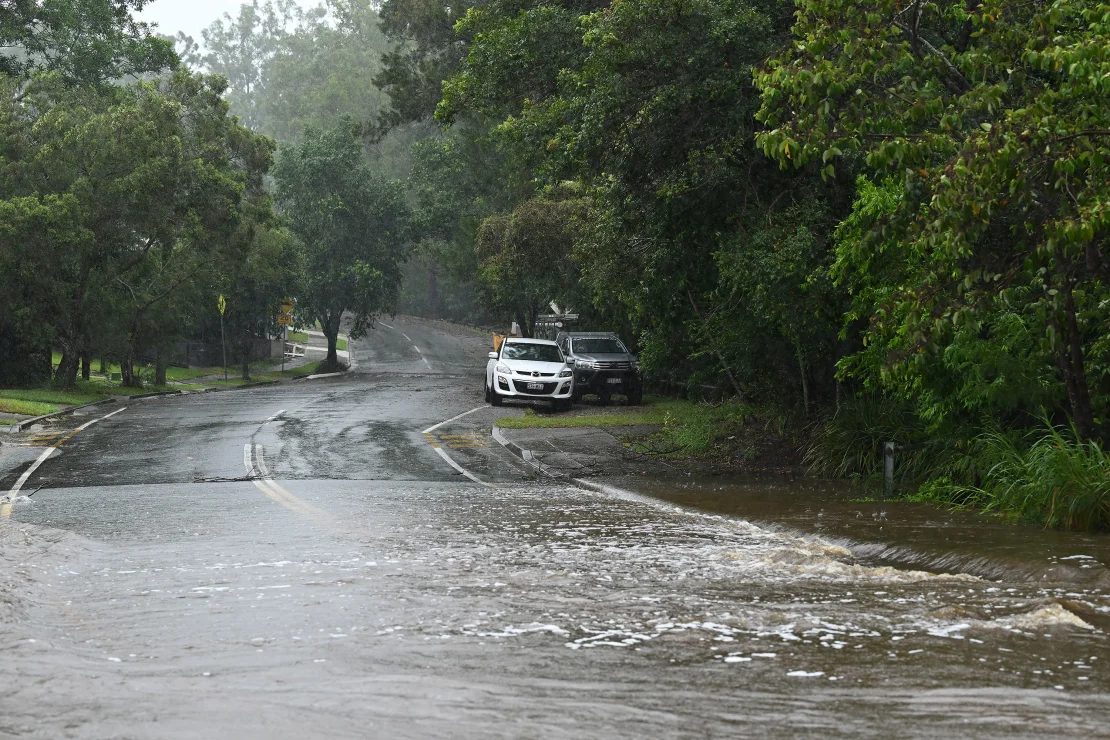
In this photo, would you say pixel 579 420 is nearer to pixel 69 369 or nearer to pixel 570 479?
pixel 570 479

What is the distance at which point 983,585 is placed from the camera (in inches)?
340

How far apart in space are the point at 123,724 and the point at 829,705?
10.3 ft

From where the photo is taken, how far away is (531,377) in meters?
28.7

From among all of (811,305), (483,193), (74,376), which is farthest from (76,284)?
(811,305)

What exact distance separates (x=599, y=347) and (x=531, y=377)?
3.64 meters

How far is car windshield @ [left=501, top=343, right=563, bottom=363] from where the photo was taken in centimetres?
3006

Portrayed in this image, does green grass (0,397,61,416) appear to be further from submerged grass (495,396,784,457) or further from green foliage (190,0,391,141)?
green foliage (190,0,391,141)

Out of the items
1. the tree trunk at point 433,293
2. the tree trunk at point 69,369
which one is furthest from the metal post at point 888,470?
the tree trunk at point 433,293

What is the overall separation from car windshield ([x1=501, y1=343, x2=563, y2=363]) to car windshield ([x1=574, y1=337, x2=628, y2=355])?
1.17 meters

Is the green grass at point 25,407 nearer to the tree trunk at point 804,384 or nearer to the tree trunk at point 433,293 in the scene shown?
the tree trunk at point 804,384

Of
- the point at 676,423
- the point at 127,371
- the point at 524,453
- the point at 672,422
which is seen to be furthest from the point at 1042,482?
the point at 127,371

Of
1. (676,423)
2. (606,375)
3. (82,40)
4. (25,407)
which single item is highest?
(82,40)

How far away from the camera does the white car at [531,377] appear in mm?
28609

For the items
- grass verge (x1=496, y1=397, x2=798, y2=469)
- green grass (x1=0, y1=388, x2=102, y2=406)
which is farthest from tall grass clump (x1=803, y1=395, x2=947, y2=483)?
green grass (x1=0, y1=388, x2=102, y2=406)
